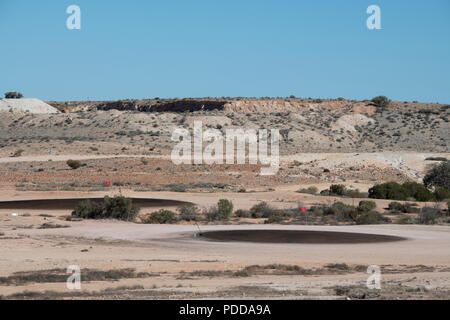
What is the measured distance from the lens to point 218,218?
33.2 m

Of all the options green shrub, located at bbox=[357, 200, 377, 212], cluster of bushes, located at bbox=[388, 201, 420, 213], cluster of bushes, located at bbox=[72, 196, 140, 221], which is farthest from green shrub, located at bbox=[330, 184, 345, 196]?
cluster of bushes, located at bbox=[72, 196, 140, 221]

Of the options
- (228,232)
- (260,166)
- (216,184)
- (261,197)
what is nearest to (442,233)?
(228,232)

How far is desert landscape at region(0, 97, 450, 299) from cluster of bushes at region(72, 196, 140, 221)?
0.13m

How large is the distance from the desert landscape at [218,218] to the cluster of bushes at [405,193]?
0.44 ft

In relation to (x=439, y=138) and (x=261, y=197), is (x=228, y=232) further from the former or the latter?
(x=439, y=138)

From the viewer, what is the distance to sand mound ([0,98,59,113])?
110 metres

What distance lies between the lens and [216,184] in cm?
5294

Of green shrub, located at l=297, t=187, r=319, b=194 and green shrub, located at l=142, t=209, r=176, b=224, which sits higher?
green shrub, located at l=142, t=209, r=176, b=224

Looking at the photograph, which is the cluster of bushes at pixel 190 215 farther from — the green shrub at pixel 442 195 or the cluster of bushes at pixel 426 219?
the green shrub at pixel 442 195

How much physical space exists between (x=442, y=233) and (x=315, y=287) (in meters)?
13.8

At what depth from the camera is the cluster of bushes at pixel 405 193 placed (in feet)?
146

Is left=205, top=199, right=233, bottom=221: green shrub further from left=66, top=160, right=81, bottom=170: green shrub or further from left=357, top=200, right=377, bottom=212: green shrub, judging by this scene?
left=66, top=160, right=81, bottom=170: green shrub

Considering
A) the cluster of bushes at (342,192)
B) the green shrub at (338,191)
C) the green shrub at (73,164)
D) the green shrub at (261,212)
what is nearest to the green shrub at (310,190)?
the cluster of bushes at (342,192)

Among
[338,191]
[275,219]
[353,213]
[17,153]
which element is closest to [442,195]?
[338,191]
